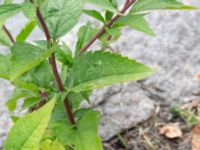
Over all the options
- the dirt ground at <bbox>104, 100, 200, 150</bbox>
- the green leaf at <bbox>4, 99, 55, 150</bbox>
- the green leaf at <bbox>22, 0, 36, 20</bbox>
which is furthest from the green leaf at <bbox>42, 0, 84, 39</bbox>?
the dirt ground at <bbox>104, 100, 200, 150</bbox>

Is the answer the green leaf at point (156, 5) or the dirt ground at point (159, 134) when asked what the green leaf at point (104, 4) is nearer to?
the green leaf at point (156, 5)

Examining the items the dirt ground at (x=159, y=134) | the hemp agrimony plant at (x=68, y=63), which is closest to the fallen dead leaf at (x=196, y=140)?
the dirt ground at (x=159, y=134)

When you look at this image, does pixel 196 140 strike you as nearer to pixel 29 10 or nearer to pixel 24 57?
pixel 24 57

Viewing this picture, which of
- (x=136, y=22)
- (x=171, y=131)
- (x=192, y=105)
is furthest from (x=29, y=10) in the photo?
(x=192, y=105)

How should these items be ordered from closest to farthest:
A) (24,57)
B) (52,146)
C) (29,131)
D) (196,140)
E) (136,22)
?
(29,131) → (24,57) → (136,22) → (52,146) → (196,140)

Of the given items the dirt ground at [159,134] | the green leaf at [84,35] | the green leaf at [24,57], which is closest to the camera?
the green leaf at [24,57]

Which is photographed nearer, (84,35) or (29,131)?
(29,131)
